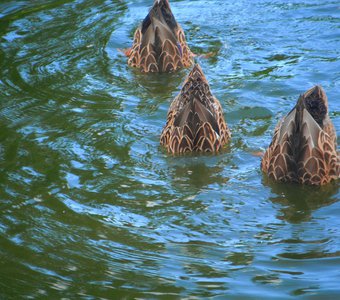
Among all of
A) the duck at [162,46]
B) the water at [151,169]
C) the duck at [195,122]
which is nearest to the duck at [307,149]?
the water at [151,169]

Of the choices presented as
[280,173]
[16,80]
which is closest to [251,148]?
[280,173]

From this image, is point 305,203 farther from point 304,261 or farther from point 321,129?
point 304,261

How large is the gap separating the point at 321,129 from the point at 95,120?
8.75ft

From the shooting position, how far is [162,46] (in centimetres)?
1148

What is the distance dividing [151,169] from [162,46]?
324cm

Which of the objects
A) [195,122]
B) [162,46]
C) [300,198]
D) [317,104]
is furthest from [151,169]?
[162,46]

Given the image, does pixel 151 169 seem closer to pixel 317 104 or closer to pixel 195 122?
pixel 195 122

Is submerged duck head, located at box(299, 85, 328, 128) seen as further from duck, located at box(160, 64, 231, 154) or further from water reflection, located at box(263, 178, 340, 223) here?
duck, located at box(160, 64, 231, 154)

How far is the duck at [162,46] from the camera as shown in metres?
11.4

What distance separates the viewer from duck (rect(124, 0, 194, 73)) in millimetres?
11359

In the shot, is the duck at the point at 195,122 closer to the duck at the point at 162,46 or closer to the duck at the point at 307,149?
the duck at the point at 307,149

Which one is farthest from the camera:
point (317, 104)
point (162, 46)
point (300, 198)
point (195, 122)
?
point (162, 46)

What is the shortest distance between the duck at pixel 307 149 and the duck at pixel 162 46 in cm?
340

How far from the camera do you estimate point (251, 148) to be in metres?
9.09
